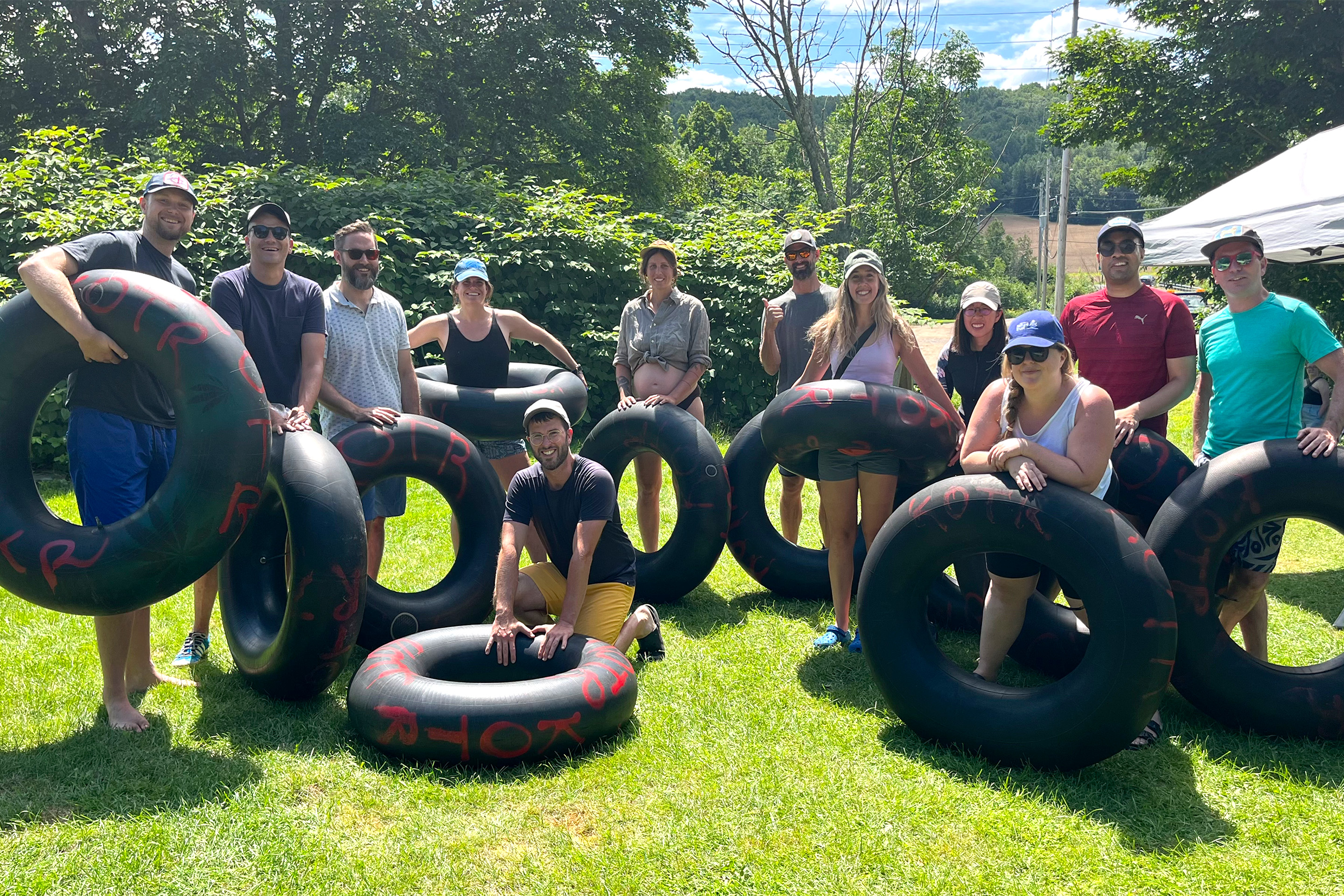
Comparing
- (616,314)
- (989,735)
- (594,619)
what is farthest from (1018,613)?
(616,314)

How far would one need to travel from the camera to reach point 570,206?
11484 millimetres

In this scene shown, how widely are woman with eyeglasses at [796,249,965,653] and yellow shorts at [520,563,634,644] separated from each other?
45.2 inches

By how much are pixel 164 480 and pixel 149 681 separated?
1283mm

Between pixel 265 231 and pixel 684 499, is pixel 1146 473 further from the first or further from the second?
pixel 265 231

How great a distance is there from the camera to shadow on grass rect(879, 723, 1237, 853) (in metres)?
3.30

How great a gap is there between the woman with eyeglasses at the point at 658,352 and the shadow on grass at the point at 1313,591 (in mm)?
3914

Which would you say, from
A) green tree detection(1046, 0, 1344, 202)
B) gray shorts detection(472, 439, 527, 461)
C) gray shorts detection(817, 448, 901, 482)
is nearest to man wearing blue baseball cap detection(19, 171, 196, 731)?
gray shorts detection(472, 439, 527, 461)

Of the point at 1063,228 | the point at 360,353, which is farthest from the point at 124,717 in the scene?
the point at 1063,228

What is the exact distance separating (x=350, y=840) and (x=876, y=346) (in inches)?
138

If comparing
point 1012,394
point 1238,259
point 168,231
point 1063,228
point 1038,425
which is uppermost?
point 1063,228

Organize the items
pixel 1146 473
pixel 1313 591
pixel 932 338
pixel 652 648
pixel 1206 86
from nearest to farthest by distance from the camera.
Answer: pixel 1146 473, pixel 652 648, pixel 1313 591, pixel 1206 86, pixel 932 338

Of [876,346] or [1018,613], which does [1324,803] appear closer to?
[1018,613]

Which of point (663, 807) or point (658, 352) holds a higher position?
point (658, 352)

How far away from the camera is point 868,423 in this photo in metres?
4.86
